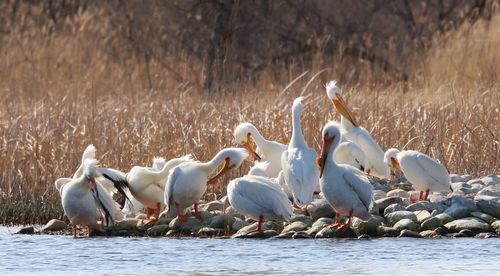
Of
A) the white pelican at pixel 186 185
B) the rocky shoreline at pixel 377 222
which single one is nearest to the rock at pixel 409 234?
the rocky shoreline at pixel 377 222

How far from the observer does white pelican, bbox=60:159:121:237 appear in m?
9.32

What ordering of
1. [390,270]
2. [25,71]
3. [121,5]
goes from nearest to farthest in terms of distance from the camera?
[390,270], [25,71], [121,5]

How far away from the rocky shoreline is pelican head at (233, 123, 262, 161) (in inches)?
30.6

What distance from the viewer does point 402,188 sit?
10938 millimetres

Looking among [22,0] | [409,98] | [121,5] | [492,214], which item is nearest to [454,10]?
[121,5]

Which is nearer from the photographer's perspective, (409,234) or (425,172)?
(409,234)

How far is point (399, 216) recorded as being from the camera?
31.1 ft

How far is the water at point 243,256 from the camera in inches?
310

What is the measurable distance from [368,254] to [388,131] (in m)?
3.57

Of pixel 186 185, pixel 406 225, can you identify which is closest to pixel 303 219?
pixel 406 225

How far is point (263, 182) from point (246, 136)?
1.69 m

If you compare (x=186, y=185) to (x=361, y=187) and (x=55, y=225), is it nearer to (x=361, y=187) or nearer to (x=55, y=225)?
(x=55, y=225)

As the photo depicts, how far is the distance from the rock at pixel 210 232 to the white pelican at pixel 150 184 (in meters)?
0.53

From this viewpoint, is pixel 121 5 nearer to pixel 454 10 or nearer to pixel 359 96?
pixel 454 10
